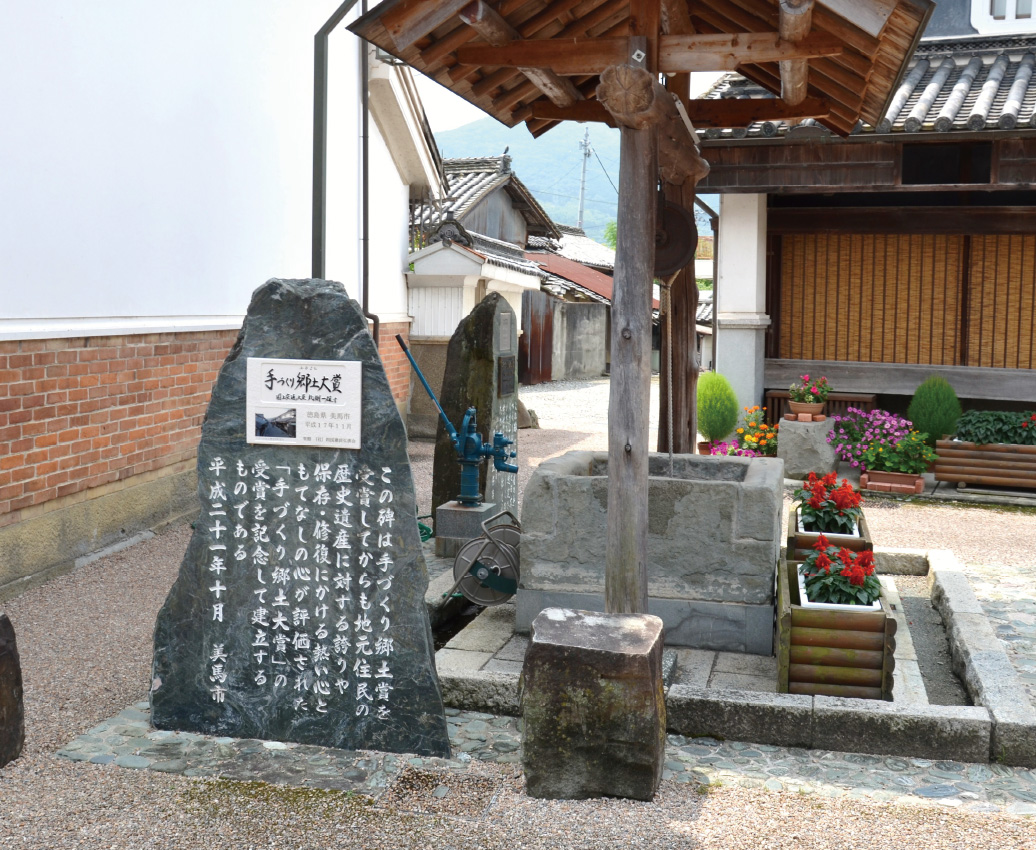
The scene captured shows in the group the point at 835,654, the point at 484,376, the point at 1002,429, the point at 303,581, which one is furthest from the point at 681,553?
the point at 1002,429

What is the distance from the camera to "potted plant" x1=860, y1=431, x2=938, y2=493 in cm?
1059

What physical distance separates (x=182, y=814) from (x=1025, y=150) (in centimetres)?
Result: 932

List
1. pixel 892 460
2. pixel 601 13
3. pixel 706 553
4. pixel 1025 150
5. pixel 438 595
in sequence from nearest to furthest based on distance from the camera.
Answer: pixel 706 553
pixel 601 13
pixel 438 595
pixel 1025 150
pixel 892 460

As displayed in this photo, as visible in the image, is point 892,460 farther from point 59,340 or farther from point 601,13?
point 59,340

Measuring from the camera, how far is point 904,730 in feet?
14.6

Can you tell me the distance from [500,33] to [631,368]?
2.00 meters

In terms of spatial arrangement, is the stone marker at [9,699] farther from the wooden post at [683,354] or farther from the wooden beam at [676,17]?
the wooden beam at [676,17]

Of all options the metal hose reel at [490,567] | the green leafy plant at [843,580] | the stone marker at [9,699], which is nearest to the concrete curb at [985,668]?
the green leafy plant at [843,580]

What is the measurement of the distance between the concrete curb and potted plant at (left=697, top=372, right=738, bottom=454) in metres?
3.89

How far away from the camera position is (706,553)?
5684mm

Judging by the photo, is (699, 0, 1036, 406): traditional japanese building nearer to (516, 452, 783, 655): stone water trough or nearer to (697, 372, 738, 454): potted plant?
(697, 372, 738, 454): potted plant

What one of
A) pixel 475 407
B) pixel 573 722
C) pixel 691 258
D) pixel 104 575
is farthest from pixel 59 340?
pixel 573 722

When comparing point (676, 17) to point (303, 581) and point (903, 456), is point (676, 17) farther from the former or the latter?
point (903, 456)

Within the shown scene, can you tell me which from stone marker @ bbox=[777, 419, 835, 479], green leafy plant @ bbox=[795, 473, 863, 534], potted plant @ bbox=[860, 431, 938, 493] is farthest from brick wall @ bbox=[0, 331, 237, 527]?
potted plant @ bbox=[860, 431, 938, 493]
